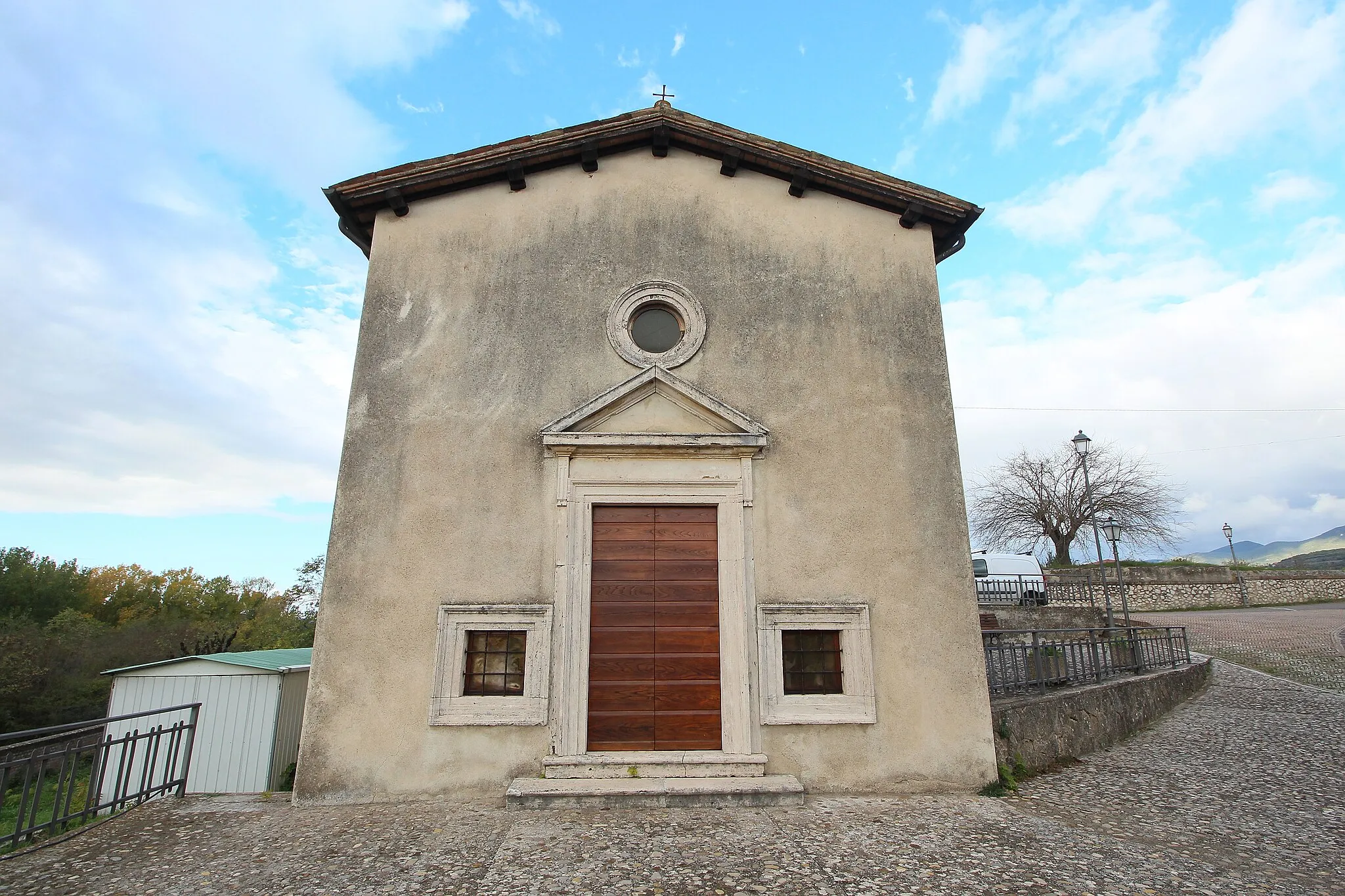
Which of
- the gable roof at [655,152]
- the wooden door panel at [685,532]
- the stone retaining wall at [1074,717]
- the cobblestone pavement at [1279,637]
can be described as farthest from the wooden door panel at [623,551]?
the cobblestone pavement at [1279,637]

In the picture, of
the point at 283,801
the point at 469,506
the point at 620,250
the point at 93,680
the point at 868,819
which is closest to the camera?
the point at 868,819

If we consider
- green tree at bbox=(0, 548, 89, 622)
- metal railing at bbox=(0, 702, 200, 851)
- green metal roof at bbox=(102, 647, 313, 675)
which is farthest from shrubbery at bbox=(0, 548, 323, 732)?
metal railing at bbox=(0, 702, 200, 851)

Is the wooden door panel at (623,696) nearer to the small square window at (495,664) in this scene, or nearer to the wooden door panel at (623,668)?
the wooden door panel at (623,668)

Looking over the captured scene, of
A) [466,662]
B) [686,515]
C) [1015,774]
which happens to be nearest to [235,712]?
[466,662]

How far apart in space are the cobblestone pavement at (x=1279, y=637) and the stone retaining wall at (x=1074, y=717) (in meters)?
4.78

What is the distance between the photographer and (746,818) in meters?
5.42

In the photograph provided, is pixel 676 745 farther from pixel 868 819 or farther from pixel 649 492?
pixel 649 492

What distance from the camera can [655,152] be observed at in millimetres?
7676

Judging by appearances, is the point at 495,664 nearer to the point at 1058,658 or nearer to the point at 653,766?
the point at 653,766

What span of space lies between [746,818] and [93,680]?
35.6 meters

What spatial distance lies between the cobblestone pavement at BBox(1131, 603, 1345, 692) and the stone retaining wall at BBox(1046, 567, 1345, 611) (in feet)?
3.43

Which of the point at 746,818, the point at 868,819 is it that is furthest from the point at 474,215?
the point at 868,819

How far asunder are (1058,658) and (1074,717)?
3.40ft

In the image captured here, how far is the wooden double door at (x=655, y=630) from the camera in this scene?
20.5ft
